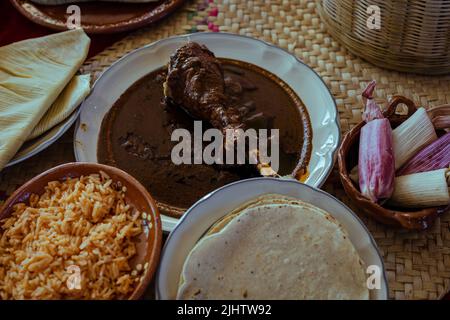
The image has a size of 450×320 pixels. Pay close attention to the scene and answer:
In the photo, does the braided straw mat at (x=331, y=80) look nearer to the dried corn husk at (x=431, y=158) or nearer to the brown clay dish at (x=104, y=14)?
the brown clay dish at (x=104, y=14)

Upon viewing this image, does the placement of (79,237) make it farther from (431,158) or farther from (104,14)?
(104,14)

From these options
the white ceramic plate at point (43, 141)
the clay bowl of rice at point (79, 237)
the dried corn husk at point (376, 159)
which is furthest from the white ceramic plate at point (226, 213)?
the white ceramic plate at point (43, 141)

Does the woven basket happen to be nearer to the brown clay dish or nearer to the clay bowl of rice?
the brown clay dish

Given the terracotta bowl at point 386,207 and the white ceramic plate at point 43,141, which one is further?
the white ceramic plate at point 43,141

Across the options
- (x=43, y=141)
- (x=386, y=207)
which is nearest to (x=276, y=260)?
(x=386, y=207)

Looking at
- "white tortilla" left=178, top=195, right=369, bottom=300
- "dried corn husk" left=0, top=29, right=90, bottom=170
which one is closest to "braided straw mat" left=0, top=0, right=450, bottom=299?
"dried corn husk" left=0, top=29, right=90, bottom=170

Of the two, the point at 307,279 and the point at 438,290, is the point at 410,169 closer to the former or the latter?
the point at 438,290
